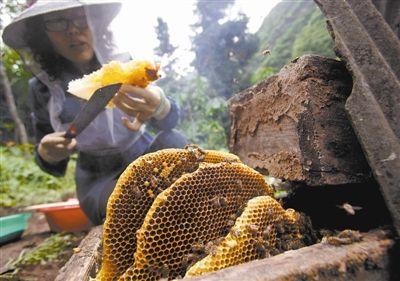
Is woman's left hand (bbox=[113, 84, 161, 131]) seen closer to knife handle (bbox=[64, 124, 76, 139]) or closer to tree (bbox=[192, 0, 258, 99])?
knife handle (bbox=[64, 124, 76, 139])

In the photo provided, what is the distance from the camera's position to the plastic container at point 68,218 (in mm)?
4294

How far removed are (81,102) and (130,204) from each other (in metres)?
2.84

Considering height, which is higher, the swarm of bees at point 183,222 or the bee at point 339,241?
the swarm of bees at point 183,222

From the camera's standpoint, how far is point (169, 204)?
119 centimetres

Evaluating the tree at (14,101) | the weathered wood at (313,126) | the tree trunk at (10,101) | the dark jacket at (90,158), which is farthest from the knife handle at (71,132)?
the tree trunk at (10,101)

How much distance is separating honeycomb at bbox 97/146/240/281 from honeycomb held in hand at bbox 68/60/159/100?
1472mm

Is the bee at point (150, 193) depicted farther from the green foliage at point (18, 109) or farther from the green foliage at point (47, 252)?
the green foliage at point (18, 109)

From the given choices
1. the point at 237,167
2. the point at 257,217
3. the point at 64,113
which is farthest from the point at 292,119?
the point at 64,113

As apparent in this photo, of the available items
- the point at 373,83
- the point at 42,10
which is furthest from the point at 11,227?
the point at 373,83

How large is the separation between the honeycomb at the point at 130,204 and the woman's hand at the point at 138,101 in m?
1.65

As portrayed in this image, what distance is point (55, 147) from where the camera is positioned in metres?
3.44

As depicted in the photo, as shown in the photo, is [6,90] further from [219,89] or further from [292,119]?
[292,119]

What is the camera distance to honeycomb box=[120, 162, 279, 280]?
3.79ft

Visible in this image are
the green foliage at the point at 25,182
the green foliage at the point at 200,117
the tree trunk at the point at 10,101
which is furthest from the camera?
the tree trunk at the point at 10,101
